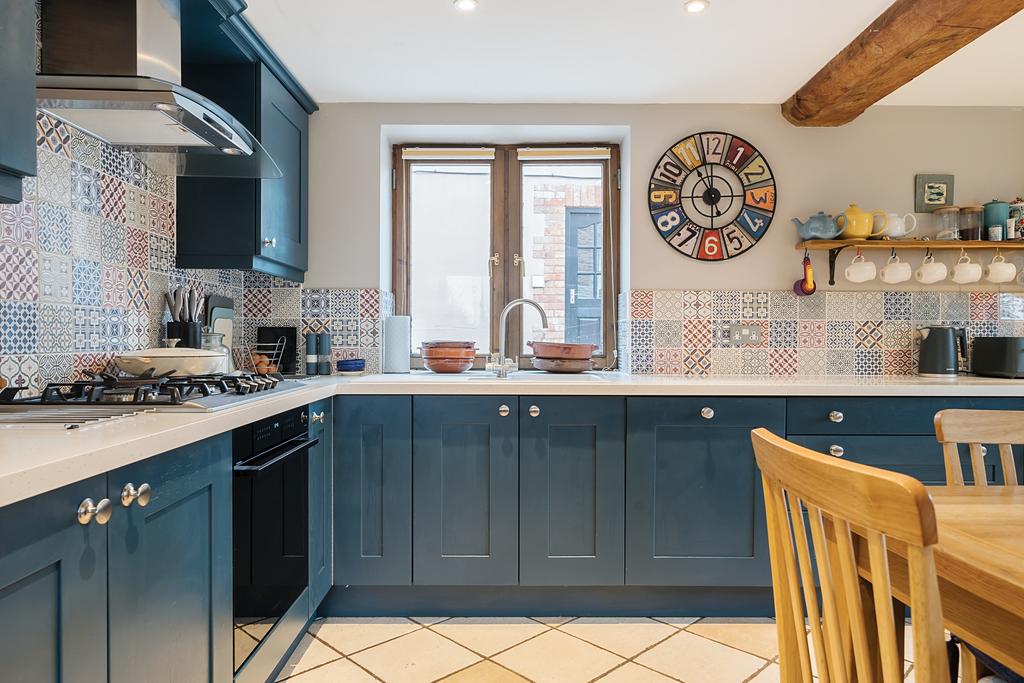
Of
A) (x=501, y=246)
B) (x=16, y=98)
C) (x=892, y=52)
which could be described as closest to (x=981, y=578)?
(x=16, y=98)

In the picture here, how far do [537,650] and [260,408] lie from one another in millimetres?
1291

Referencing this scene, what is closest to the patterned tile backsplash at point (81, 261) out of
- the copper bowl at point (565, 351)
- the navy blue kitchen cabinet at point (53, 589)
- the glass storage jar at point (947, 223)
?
the navy blue kitchen cabinet at point (53, 589)

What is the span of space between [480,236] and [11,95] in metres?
2.28

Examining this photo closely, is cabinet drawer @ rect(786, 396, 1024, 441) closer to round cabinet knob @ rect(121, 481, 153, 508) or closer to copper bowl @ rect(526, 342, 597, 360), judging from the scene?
copper bowl @ rect(526, 342, 597, 360)

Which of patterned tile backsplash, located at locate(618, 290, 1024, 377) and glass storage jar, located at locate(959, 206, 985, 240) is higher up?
glass storage jar, located at locate(959, 206, 985, 240)

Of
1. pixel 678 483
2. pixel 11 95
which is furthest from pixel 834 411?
pixel 11 95

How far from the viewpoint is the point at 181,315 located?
226cm

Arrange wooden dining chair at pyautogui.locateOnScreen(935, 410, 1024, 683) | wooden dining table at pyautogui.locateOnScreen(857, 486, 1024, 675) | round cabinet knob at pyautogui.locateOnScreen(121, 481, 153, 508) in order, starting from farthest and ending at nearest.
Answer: wooden dining chair at pyautogui.locateOnScreen(935, 410, 1024, 683) → round cabinet knob at pyautogui.locateOnScreen(121, 481, 153, 508) → wooden dining table at pyautogui.locateOnScreen(857, 486, 1024, 675)

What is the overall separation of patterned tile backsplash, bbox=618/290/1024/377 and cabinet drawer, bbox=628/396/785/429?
59 centimetres

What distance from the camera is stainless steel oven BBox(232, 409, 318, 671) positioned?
5.05 feet

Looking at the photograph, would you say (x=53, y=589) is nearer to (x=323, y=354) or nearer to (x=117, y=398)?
(x=117, y=398)

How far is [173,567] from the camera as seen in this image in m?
1.23

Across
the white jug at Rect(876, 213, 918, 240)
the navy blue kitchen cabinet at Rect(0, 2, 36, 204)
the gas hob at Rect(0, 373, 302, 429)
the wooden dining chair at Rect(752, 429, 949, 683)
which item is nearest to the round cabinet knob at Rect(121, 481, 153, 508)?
the gas hob at Rect(0, 373, 302, 429)

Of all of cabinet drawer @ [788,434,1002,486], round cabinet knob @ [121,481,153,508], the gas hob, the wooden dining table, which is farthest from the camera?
cabinet drawer @ [788,434,1002,486]
